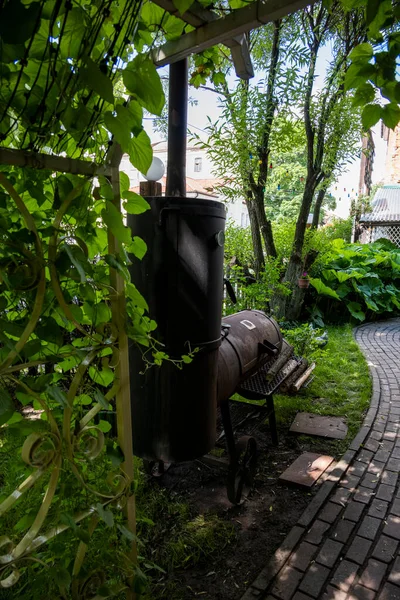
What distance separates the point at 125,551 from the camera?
1474 mm

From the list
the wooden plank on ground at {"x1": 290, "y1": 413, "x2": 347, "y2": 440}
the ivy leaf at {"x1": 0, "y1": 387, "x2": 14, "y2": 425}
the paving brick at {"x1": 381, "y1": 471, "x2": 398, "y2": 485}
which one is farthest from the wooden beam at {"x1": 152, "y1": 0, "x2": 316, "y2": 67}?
the wooden plank on ground at {"x1": 290, "y1": 413, "x2": 347, "y2": 440}

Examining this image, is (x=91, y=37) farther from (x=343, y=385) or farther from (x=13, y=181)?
(x=343, y=385)

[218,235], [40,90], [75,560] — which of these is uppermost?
[40,90]

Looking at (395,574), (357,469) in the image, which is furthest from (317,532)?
(357,469)

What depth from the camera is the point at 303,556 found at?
2.42 metres

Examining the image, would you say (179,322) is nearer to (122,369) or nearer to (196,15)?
(122,369)

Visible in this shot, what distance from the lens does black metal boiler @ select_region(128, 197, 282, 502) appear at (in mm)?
2271

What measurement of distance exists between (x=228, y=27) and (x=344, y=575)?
8.95 feet

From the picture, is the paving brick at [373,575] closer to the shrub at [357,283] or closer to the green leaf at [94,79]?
the green leaf at [94,79]

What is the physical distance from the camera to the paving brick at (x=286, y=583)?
7.00 feet

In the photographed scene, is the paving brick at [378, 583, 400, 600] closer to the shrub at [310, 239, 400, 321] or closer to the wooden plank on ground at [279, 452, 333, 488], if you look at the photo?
the wooden plank on ground at [279, 452, 333, 488]

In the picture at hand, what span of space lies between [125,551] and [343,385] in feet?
15.0

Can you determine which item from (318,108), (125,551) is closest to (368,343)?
(318,108)

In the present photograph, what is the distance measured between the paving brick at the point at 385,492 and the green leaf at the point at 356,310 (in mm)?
6459
